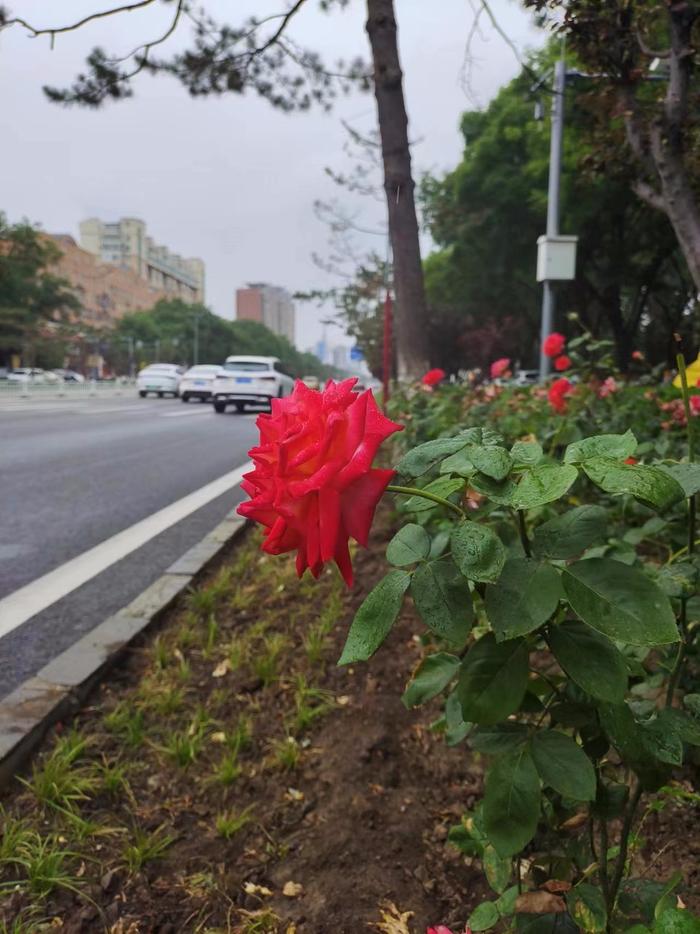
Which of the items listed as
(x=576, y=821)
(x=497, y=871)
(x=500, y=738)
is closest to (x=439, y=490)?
(x=500, y=738)

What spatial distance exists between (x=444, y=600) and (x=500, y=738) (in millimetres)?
180

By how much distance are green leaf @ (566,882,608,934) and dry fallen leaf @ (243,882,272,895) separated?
2.45 feet

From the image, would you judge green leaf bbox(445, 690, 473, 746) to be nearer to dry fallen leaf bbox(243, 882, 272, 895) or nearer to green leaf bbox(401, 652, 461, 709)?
green leaf bbox(401, 652, 461, 709)

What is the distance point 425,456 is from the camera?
677 mm

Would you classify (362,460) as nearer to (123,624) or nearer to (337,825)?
(337,825)

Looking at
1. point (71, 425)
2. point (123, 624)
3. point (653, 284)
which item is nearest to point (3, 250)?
point (71, 425)

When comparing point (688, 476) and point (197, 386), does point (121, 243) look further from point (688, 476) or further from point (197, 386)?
point (688, 476)

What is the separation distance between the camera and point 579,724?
2.27ft

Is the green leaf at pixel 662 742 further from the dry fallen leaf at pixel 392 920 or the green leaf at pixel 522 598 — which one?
the dry fallen leaf at pixel 392 920

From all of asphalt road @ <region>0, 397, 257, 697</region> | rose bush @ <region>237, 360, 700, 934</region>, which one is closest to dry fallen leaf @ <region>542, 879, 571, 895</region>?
rose bush @ <region>237, 360, 700, 934</region>

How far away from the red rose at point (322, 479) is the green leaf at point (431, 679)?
11.1 inches

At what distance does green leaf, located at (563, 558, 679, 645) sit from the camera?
0.55 metres

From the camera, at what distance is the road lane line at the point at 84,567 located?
2918 millimetres

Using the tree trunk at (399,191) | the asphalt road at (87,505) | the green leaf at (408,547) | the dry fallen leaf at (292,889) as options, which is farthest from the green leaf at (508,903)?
the tree trunk at (399,191)
